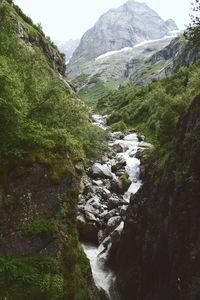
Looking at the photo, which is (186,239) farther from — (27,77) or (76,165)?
(27,77)

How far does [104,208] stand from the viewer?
150 ft

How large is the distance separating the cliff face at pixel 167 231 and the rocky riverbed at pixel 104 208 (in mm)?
1450

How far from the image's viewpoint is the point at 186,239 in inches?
1051

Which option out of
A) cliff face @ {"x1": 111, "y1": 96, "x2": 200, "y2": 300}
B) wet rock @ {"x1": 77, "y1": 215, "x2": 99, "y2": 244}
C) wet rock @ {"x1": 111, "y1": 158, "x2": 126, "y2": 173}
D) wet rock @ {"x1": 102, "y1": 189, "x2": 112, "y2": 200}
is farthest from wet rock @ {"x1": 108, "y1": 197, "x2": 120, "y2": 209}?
wet rock @ {"x1": 111, "y1": 158, "x2": 126, "y2": 173}

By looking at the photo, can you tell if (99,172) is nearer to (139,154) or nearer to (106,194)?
(106,194)

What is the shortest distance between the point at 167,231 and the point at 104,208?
17054mm

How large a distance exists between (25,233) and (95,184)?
29739 millimetres

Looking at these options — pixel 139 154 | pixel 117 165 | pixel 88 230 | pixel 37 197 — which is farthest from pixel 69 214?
pixel 139 154

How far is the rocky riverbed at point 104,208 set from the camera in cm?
3756

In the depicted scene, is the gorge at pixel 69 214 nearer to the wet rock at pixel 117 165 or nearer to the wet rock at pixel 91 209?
the wet rock at pixel 91 209

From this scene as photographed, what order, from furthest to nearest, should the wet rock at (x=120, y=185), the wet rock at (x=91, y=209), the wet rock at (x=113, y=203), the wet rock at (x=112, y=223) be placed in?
the wet rock at (x=120, y=185), the wet rock at (x=113, y=203), the wet rock at (x=91, y=209), the wet rock at (x=112, y=223)

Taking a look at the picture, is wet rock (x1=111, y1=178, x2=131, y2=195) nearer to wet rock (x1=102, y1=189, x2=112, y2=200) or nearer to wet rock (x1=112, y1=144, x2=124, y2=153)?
wet rock (x1=102, y1=189, x2=112, y2=200)

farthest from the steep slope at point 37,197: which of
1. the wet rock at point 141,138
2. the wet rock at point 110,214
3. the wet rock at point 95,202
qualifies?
the wet rock at point 141,138

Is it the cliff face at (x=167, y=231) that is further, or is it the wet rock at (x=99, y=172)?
the wet rock at (x=99, y=172)
